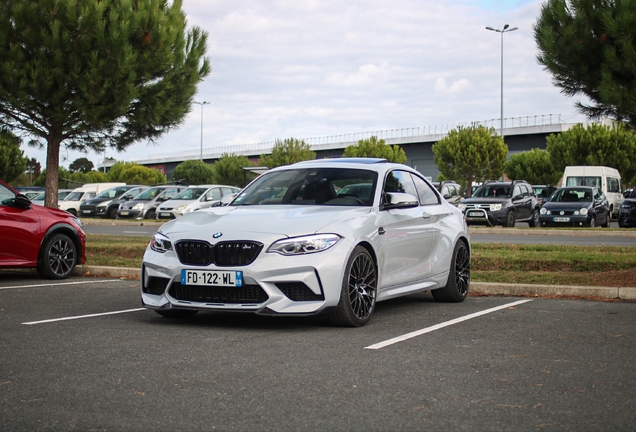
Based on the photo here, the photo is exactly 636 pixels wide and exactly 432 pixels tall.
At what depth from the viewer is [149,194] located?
1458 inches

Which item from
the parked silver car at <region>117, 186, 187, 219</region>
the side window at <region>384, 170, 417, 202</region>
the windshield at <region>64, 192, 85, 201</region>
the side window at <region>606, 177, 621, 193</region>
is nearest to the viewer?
the side window at <region>384, 170, 417, 202</region>

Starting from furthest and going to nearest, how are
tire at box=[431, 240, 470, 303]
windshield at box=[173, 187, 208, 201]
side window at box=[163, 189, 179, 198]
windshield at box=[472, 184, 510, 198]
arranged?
side window at box=[163, 189, 179, 198]
windshield at box=[173, 187, 208, 201]
windshield at box=[472, 184, 510, 198]
tire at box=[431, 240, 470, 303]

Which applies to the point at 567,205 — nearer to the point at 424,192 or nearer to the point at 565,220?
the point at 565,220

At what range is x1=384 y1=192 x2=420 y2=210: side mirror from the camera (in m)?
8.36

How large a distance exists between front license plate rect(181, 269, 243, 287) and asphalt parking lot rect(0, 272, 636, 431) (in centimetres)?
41

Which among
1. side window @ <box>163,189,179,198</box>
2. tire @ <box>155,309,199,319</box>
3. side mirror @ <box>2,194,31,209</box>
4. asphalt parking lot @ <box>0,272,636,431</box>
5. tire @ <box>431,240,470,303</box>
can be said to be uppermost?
side window @ <box>163,189,179,198</box>

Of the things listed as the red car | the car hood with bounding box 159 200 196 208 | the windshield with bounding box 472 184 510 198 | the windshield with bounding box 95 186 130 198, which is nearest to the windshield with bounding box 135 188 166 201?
the car hood with bounding box 159 200 196 208

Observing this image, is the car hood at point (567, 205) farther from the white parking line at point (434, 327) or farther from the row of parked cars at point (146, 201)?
the white parking line at point (434, 327)

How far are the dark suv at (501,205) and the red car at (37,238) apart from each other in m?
17.8

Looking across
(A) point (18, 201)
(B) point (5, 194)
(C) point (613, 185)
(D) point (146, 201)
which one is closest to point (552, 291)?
(A) point (18, 201)

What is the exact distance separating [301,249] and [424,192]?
9.43 feet

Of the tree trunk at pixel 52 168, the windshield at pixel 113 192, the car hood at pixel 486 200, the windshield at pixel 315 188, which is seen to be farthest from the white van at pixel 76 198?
the windshield at pixel 315 188

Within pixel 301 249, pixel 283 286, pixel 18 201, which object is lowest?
pixel 283 286

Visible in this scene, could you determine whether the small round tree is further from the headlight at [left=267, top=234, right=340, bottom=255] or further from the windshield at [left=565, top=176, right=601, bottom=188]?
the headlight at [left=267, top=234, right=340, bottom=255]
